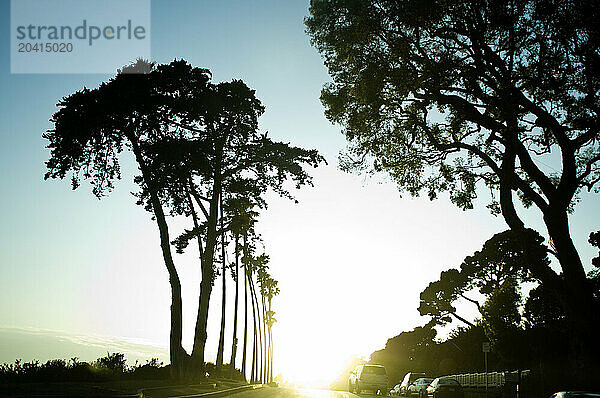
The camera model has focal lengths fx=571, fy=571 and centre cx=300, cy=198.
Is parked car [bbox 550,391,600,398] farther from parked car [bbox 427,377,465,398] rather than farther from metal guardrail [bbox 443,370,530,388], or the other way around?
parked car [bbox 427,377,465,398]

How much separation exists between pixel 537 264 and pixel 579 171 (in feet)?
21.1

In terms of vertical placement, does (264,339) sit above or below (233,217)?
below

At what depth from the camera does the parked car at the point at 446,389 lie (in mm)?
31453

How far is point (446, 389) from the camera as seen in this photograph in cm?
3172

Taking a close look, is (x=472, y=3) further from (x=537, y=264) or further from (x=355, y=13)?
(x=537, y=264)

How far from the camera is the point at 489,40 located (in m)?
18.6

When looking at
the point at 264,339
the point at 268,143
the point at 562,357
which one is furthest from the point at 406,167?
the point at 264,339

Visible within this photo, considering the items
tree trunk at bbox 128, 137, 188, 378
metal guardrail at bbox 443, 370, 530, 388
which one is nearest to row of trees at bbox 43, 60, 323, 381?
tree trunk at bbox 128, 137, 188, 378

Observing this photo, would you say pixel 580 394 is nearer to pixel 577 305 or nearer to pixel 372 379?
pixel 577 305

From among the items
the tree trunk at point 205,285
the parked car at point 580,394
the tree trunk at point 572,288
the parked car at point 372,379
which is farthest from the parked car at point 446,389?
the parked car at point 580,394

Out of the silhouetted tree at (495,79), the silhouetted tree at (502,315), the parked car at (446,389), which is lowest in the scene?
the parked car at (446,389)

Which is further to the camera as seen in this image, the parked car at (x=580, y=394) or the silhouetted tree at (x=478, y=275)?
the silhouetted tree at (x=478, y=275)

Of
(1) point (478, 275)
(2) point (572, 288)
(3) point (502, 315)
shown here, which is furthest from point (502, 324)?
(2) point (572, 288)

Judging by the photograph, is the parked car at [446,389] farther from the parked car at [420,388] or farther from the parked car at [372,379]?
the parked car at [372,379]
